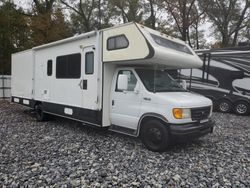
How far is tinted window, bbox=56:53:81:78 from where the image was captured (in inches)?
265

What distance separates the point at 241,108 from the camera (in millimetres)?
10891

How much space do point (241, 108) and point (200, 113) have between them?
22.4 feet

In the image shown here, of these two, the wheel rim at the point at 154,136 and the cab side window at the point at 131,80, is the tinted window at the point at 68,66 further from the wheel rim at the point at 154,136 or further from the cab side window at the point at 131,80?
the wheel rim at the point at 154,136

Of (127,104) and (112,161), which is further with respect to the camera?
(127,104)

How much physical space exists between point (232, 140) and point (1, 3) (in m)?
19.6

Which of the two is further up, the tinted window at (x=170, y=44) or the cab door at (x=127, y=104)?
the tinted window at (x=170, y=44)

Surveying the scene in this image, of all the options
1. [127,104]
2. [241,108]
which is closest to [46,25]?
[127,104]

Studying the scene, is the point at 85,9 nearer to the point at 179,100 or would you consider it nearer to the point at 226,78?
the point at 226,78

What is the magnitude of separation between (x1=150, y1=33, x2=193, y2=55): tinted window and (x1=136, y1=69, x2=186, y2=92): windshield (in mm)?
709

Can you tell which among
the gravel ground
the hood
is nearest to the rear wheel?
the gravel ground

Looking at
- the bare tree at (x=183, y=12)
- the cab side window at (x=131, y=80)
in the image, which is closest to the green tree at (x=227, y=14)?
the bare tree at (x=183, y=12)

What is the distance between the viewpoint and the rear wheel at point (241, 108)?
Result: 425 inches

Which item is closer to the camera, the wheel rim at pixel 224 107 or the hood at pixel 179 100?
the hood at pixel 179 100

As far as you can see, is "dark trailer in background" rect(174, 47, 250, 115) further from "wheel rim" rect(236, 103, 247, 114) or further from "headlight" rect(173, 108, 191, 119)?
"headlight" rect(173, 108, 191, 119)
